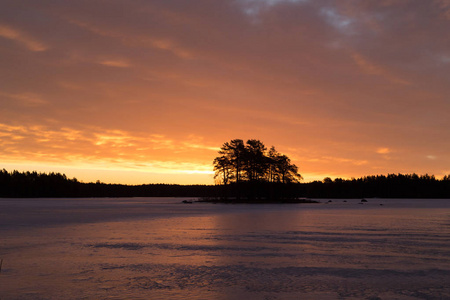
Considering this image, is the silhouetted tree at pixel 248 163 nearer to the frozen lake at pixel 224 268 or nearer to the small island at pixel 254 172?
the small island at pixel 254 172

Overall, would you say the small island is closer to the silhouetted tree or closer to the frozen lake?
the silhouetted tree

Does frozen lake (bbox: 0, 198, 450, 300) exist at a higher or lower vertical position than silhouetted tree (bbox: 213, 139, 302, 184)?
lower

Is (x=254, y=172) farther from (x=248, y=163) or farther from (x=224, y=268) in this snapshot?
(x=224, y=268)

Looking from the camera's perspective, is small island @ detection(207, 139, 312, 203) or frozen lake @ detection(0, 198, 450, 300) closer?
frozen lake @ detection(0, 198, 450, 300)

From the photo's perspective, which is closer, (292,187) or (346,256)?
(346,256)

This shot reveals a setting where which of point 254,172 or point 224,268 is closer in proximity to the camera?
point 224,268

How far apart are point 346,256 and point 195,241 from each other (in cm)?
939

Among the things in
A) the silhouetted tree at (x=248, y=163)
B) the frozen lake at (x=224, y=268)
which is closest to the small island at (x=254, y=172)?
the silhouetted tree at (x=248, y=163)

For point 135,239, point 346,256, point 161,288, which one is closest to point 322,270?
point 346,256

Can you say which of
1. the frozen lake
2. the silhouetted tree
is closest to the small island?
the silhouetted tree

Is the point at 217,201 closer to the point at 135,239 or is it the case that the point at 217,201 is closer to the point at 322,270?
the point at 135,239

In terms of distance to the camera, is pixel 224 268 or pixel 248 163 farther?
pixel 248 163

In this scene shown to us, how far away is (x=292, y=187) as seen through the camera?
12488 centimetres

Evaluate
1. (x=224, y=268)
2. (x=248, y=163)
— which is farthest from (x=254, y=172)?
(x=224, y=268)
